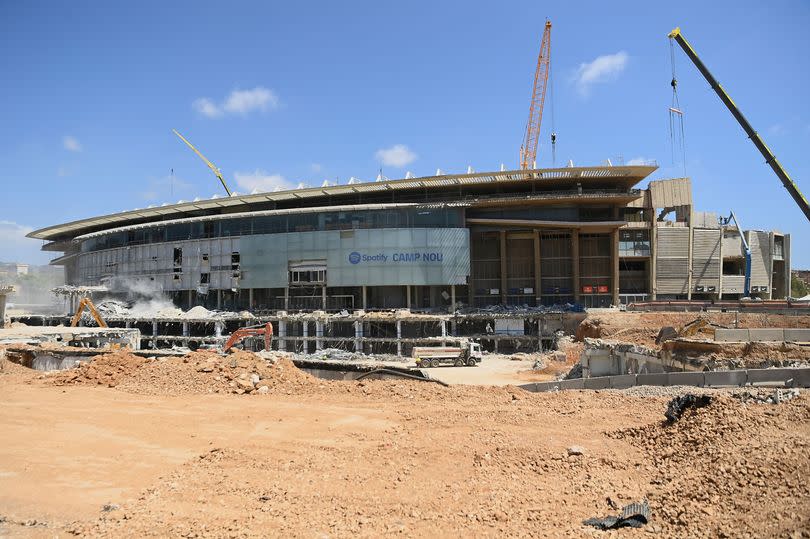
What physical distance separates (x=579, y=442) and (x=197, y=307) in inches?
2356

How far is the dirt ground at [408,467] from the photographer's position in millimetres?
8258

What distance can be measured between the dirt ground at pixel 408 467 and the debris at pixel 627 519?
0.61 feet

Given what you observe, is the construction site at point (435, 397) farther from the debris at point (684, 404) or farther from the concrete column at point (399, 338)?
the concrete column at point (399, 338)

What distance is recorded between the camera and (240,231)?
6303 cm

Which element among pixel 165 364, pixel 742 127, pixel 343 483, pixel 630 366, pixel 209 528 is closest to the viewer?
pixel 209 528

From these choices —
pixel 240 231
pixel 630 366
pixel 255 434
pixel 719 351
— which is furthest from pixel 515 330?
pixel 255 434

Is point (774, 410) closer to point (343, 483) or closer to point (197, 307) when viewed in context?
point (343, 483)

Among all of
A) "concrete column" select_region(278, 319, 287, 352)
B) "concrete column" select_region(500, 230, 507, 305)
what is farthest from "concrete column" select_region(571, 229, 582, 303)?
"concrete column" select_region(278, 319, 287, 352)

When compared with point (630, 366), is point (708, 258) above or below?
above

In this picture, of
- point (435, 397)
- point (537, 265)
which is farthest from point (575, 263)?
point (435, 397)

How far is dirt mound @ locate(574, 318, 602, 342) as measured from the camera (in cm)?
4603

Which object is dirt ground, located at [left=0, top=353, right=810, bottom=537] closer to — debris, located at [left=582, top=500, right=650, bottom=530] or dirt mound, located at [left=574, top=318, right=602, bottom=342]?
debris, located at [left=582, top=500, right=650, bottom=530]

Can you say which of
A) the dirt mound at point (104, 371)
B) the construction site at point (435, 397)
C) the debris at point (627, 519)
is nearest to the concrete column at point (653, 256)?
the construction site at point (435, 397)

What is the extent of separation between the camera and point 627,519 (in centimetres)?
785
